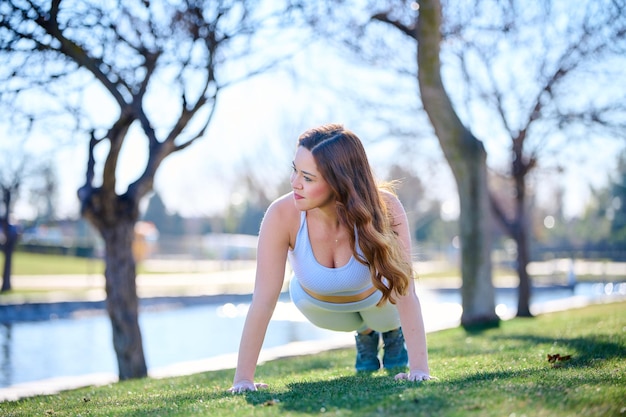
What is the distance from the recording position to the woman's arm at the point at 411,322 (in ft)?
11.9

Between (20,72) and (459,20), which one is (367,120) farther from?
(20,72)

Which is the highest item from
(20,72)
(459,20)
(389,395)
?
(459,20)

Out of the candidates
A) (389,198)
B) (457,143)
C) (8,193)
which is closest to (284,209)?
(389,198)

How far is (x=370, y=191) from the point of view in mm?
3703

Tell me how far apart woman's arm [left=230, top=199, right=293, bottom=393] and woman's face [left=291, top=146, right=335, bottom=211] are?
0.86 feet

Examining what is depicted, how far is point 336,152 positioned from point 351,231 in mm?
432

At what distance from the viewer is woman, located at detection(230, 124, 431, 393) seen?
11.9 feet

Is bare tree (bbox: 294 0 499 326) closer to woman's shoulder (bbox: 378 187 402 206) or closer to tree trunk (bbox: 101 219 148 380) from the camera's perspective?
tree trunk (bbox: 101 219 148 380)

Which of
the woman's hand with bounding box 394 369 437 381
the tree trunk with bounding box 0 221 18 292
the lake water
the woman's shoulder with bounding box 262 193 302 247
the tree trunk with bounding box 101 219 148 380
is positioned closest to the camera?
the woman's hand with bounding box 394 369 437 381

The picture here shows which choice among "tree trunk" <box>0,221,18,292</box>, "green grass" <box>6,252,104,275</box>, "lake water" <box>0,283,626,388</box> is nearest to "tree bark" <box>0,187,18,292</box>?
"tree trunk" <box>0,221,18,292</box>

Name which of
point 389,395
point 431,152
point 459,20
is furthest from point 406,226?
point 431,152

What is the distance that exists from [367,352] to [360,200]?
5.29 feet

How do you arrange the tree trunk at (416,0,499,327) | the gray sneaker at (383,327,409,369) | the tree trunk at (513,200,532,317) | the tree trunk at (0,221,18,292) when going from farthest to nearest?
1. the tree trunk at (0,221,18,292)
2. the tree trunk at (513,200,532,317)
3. the tree trunk at (416,0,499,327)
4. the gray sneaker at (383,327,409,369)

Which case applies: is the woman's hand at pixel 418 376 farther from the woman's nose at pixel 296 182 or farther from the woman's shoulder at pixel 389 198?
the woman's nose at pixel 296 182
